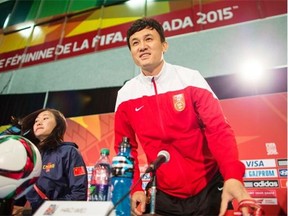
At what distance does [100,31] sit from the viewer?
3836 millimetres

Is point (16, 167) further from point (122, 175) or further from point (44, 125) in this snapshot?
point (44, 125)

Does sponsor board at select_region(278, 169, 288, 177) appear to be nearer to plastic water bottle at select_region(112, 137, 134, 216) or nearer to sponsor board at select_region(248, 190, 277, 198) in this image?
sponsor board at select_region(248, 190, 277, 198)

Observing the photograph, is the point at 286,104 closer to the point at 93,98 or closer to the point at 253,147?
the point at 253,147

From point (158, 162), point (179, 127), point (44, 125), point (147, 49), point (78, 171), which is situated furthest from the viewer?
point (44, 125)

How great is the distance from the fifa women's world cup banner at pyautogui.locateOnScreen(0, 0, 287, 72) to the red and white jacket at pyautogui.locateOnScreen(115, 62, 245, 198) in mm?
2007

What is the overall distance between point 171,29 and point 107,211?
9.68 ft

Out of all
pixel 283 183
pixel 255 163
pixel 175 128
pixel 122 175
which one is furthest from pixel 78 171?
pixel 283 183

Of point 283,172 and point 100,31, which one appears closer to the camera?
point 283,172

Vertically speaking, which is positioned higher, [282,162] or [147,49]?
[147,49]

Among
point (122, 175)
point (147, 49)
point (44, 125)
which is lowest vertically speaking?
point (122, 175)

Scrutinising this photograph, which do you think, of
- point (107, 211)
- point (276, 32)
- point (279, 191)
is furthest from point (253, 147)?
point (107, 211)

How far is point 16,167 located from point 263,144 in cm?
193

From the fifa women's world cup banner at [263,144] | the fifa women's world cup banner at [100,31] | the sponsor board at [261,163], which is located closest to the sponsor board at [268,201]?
the fifa women's world cup banner at [263,144]

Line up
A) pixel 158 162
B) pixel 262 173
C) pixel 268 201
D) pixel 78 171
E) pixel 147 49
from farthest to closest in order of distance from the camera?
pixel 262 173
pixel 268 201
pixel 78 171
pixel 147 49
pixel 158 162
